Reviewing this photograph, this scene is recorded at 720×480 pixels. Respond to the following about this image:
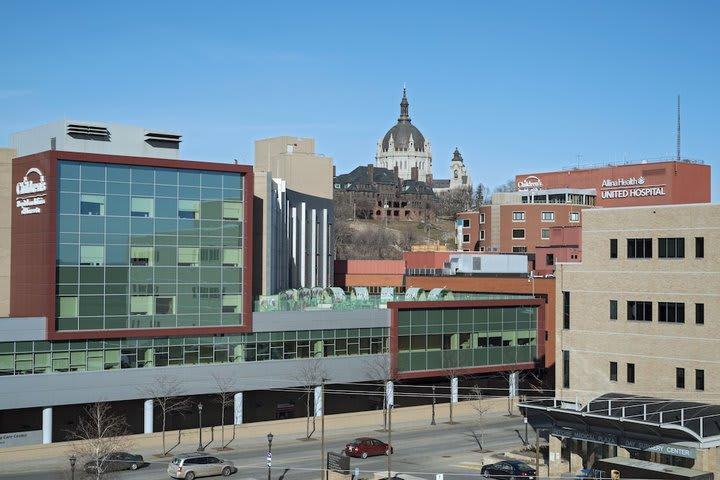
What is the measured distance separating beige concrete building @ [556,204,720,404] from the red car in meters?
12.1

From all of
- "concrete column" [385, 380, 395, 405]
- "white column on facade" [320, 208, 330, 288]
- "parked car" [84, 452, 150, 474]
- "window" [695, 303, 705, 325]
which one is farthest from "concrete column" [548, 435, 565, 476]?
"white column on facade" [320, 208, 330, 288]

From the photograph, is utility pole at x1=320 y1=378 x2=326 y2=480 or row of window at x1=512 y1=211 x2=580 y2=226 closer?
utility pole at x1=320 y1=378 x2=326 y2=480

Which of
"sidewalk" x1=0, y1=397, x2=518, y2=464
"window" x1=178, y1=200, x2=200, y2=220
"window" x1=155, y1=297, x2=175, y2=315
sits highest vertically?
"window" x1=178, y1=200, x2=200, y2=220

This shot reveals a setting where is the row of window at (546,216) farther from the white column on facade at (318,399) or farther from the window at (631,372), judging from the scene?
the window at (631,372)

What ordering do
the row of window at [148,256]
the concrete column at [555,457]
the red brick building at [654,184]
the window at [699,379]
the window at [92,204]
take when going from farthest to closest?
the red brick building at [654,184] < the window at [92,204] < the row of window at [148,256] < the concrete column at [555,457] < the window at [699,379]

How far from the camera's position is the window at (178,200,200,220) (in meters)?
69.2

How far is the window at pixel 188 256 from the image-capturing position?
69375mm

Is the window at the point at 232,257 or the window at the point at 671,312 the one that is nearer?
the window at the point at 671,312

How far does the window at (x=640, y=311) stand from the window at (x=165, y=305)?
103 ft

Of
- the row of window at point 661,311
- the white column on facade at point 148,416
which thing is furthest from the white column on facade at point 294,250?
the row of window at point 661,311

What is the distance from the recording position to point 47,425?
6375 cm

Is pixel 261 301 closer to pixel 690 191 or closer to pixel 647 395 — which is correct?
pixel 647 395

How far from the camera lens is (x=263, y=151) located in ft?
342

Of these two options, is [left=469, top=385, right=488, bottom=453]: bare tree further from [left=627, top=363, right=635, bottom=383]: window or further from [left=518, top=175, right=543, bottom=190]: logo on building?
[left=518, top=175, right=543, bottom=190]: logo on building
